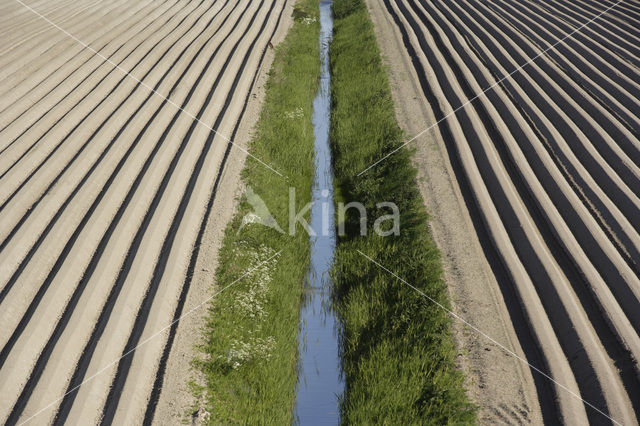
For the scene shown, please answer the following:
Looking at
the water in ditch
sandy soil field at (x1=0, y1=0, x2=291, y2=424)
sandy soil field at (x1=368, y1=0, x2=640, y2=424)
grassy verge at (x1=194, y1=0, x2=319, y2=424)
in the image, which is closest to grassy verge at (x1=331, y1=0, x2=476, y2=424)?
the water in ditch

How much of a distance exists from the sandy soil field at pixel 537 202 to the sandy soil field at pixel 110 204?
3441 millimetres

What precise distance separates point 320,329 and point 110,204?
372cm

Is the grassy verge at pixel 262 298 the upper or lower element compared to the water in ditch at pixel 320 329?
upper

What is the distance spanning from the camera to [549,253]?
18.6 ft

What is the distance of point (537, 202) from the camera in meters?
6.47

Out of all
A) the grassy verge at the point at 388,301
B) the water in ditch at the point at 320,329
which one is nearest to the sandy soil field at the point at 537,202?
the grassy verge at the point at 388,301

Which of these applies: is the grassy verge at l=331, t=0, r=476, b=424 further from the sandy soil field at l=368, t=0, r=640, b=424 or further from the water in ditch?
the sandy soil field at l=368, t=0, r=640, b=424

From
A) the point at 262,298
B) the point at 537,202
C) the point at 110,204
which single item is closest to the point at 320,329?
the point at 262,298

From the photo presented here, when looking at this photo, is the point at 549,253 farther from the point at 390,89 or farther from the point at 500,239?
the point at 390,89

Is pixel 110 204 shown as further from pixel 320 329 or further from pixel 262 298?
pixel 320 329

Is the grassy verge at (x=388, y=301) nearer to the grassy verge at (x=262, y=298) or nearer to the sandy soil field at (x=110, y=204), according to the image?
the grassy verge at (x=262, y=298)

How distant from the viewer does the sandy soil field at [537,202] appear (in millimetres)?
4344

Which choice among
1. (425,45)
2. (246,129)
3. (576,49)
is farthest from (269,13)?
(576,49)

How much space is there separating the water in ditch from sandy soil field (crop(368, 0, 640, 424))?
1.55 meters
